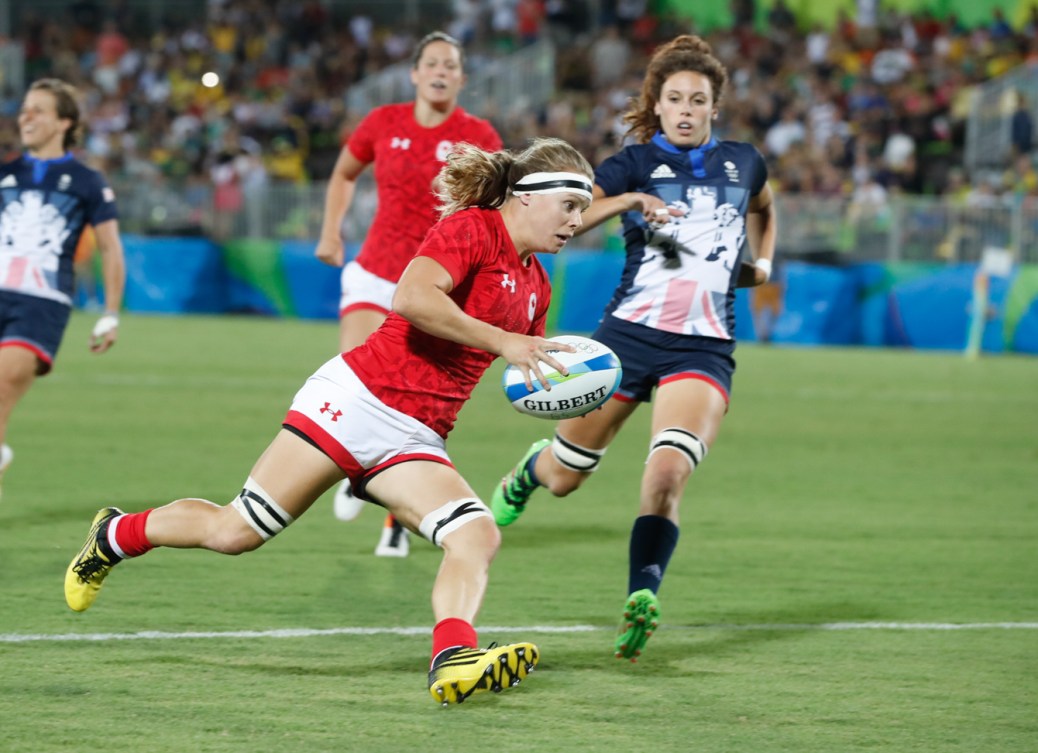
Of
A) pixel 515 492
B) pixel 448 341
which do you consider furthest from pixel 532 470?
pixel 448 341

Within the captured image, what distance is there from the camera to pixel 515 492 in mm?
7906

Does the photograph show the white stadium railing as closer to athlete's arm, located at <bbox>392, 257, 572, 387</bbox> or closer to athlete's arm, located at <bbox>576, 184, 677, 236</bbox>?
athlete's arm, located at <bbox>576, 184, 677, 236</bbox>

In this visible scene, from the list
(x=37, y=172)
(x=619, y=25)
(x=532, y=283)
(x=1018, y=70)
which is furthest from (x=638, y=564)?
(x=619, y=25)

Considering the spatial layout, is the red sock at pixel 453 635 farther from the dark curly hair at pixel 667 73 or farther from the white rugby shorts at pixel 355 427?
the dark curly hair at pixel 667 73

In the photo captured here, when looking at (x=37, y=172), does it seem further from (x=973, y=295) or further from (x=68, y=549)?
(x=973, y=295)

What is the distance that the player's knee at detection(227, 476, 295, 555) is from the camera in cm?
520

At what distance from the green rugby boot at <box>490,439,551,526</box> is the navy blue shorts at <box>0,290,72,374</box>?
247 centimetres

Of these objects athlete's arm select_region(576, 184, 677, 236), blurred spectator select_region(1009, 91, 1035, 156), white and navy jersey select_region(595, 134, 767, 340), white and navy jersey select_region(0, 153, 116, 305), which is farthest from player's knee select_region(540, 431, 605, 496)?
blurred spectator select_region(1009, 91, 1035, 156)

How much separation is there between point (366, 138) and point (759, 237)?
2368 millimetres

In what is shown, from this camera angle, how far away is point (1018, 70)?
2539cm

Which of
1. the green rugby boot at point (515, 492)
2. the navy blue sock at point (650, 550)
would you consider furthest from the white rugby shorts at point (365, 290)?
the navy blue sock at point (650, 550)

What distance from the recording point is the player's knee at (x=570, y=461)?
282 inches

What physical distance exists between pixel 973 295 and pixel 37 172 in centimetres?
1587

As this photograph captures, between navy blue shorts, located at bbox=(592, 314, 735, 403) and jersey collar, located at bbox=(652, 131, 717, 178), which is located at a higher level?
jersey collar, located at bbox=(652, 131, 717, 178)
